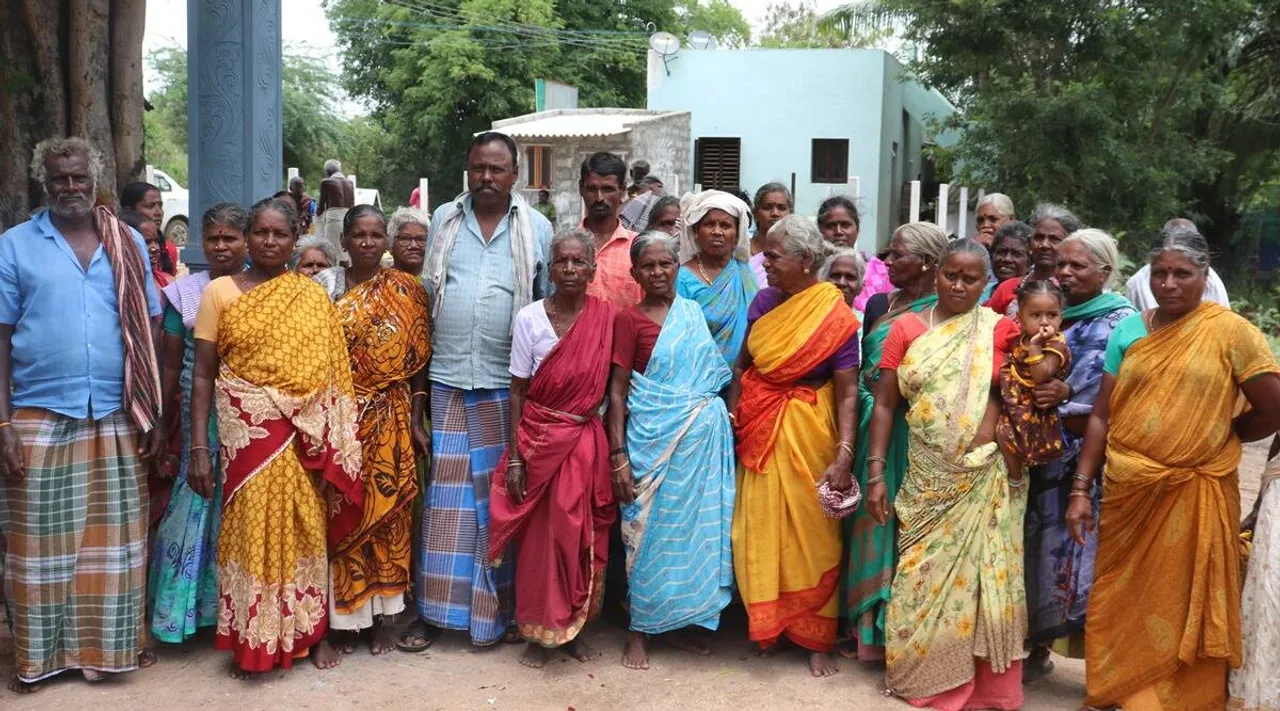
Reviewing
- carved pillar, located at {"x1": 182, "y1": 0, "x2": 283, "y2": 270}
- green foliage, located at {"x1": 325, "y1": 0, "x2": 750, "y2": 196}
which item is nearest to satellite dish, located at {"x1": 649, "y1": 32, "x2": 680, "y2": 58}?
green foliage, located at {"x1": 325, "y1": 0, "x2": 750, "y2": 196}

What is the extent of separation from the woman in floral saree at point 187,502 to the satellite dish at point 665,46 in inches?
729

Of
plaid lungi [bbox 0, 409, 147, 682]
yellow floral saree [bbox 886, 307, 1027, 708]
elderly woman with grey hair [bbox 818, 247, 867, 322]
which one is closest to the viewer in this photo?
yellow floral saree [bbox 886, 307, 1027, 708]

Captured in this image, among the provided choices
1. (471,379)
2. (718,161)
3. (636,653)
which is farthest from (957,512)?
(718,161)

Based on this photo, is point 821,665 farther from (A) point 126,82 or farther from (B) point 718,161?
(B) point 718,161

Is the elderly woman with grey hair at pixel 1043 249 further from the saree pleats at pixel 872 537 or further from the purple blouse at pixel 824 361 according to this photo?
the purple blouse at pixel 824 361

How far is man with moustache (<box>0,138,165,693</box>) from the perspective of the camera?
395 centimetres

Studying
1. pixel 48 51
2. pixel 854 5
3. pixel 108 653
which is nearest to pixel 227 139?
pixel 48 51

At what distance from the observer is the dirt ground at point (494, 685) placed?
13.2 feet

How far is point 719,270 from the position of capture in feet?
15.1

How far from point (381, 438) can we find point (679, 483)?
3.91ft

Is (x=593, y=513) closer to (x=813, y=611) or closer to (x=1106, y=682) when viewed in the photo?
(x=813, y=611)

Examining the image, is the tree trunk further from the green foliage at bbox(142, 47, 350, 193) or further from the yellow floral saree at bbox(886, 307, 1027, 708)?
the green foliage at bbox(142, 47, 350, 193)

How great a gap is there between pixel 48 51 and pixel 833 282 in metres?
4.32

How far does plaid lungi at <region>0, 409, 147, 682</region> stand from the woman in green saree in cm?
275
